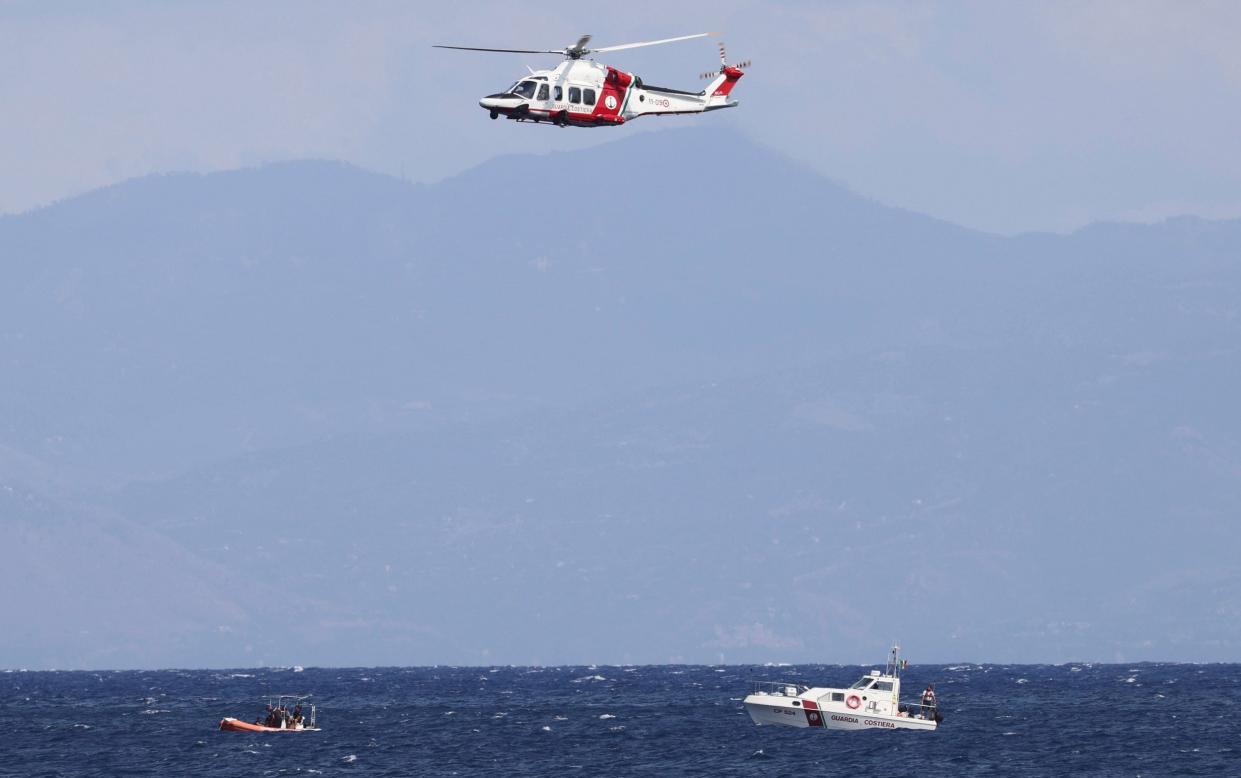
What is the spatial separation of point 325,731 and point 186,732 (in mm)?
10158

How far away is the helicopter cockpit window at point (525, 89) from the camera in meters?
107

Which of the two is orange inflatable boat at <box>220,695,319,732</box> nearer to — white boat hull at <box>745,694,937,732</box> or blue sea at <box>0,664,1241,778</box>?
blue sea at <box>0,664,1241,778</box>

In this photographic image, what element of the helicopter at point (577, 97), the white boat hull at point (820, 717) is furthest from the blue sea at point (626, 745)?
the helicopter at point (577, 97)

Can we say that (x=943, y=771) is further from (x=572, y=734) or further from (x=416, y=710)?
(x=416, y=710)

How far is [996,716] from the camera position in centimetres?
16888

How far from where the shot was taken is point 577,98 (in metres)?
109

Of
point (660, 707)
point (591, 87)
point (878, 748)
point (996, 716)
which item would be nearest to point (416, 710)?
point (660, 707)

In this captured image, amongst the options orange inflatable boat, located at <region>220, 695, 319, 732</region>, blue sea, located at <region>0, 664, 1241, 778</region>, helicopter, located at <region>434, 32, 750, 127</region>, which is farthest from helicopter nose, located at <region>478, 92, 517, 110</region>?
orange inflatable boat, located at <region>220, 695, 319, 732</region>

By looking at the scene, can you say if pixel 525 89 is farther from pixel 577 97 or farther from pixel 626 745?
pixel 626 745

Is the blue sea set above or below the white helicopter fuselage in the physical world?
below

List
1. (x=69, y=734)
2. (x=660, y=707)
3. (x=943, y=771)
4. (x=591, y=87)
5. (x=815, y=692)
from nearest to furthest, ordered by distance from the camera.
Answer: (x=591, y=87), (x=943, y=771), (x=815, y=692), (x=69, y=734), (x=660, y=707)

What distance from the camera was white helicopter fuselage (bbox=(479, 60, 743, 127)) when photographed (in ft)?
350

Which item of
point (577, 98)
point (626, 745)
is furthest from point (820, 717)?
point (577, 98)

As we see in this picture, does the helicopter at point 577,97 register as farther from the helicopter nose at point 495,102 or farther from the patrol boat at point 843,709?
the patrol boat at point 843,709
